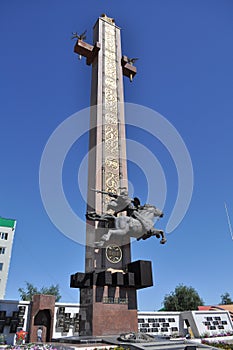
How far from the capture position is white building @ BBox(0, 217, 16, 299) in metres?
29.8

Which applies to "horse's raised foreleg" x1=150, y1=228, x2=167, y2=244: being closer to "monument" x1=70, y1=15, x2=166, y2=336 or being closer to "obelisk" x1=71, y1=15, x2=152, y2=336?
"monument" x1=70, y1=15, x2=166, y2=336

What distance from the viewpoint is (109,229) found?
40.1 feet

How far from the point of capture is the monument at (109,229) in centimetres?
1064

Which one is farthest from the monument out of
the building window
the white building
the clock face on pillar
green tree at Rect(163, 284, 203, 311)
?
green tree at Rect(163, 284, 203, 311)

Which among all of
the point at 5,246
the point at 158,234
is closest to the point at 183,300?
the point at 5,246

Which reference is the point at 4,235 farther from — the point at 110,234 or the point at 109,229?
the point at 110,234

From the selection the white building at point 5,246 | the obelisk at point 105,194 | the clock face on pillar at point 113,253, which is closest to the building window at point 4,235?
the white building at point 5,246

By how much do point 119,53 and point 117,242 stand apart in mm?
13544

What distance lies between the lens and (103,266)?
11.8 meters

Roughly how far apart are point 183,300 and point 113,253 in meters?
29.3

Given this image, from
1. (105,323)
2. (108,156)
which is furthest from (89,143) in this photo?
(105,323)

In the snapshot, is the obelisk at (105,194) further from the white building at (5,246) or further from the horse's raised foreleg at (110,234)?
the white building at (5,246)

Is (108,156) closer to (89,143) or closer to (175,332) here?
(89,143)

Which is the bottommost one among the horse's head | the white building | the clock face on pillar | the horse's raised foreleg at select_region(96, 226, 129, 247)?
the clock face on pillar
